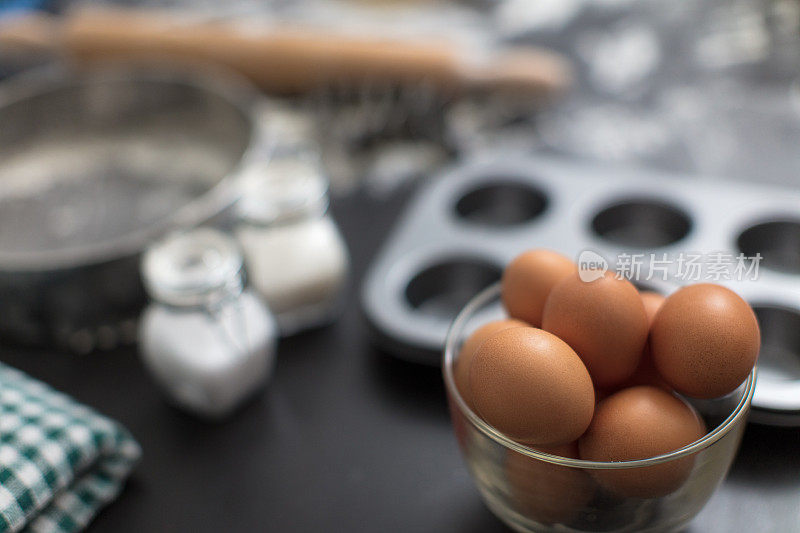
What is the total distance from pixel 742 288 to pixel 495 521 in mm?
285

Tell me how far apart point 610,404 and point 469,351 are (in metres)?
0.09

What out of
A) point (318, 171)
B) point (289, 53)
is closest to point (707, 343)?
point (318, 171)

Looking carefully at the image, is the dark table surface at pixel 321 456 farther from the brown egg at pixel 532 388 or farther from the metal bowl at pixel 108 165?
the brown egg at pixel 532 388

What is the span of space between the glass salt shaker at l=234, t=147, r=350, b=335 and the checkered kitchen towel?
0.60 ft

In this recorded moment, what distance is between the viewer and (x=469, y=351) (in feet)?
1.63

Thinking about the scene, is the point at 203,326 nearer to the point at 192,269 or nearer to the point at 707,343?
the point at 192,269

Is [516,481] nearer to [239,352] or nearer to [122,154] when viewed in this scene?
[239,352]

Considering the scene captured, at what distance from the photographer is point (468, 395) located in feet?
1.60

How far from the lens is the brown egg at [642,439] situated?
1.39 feet

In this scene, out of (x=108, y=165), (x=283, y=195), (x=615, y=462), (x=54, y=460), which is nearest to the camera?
(x=615, y=462)

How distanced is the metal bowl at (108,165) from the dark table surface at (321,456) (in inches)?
2.1

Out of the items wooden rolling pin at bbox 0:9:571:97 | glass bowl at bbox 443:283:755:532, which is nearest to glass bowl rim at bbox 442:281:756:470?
glass bowl at bbox 443:283:755:532

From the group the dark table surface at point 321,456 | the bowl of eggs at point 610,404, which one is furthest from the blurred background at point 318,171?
the bowl of eggs at point 610,404

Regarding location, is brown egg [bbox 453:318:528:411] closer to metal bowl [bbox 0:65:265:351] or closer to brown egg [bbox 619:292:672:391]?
brown egg [bbox 619:292:672:391]
